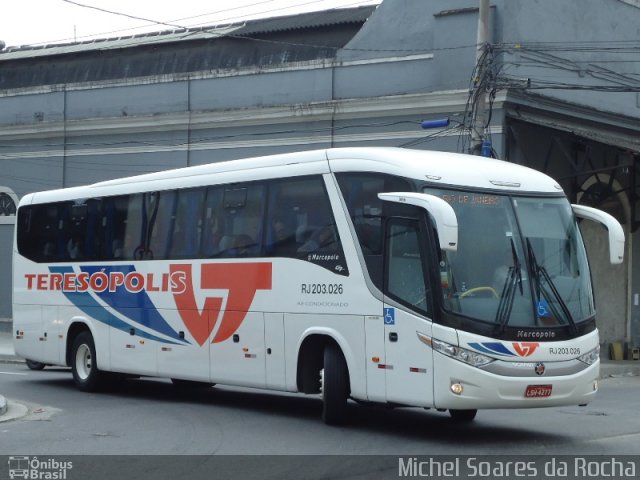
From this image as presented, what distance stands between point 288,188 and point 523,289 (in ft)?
12.0

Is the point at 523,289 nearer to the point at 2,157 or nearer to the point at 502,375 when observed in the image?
the point at 502,375

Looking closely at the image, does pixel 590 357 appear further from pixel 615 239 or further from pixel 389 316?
pixel 389 316

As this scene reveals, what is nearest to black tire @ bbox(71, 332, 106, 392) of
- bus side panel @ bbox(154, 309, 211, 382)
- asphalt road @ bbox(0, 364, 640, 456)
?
asphalt road @ bbox(0, 364, 640, 456)

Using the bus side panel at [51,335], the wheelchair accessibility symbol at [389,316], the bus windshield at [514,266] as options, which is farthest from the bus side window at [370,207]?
the bus side panel at [51,335]

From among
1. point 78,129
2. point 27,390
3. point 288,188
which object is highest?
point 78,129

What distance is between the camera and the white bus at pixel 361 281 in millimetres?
11867

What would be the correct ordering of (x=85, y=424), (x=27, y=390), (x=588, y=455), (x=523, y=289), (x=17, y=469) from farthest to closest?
(x=27, y=390) < (x=85, y=424) < (x=523, y=289) < (x=588, y=455) < (x=17, y=469)

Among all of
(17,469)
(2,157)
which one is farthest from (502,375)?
(2,157)

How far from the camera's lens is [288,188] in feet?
47.1

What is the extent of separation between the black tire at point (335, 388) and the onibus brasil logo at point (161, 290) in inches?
65.9

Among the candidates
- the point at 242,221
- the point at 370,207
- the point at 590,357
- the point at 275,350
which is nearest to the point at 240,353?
the point at 275,350

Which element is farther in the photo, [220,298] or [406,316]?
[220,298]

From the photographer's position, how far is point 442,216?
11.3 metres

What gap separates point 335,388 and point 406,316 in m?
1.48
